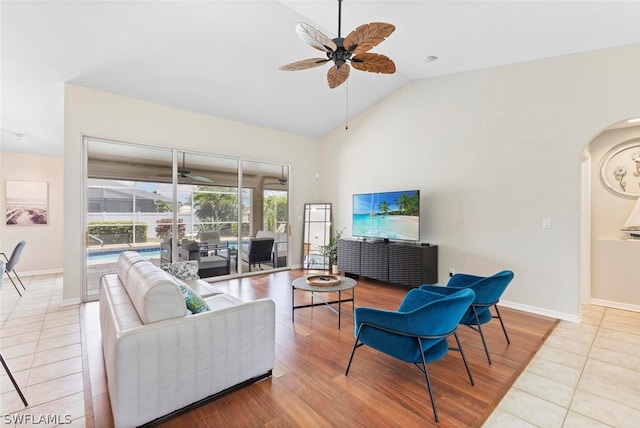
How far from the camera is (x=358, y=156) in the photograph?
6.00 m

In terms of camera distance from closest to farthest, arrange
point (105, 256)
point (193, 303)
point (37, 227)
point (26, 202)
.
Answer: point (193, 303) → point (105, 256) → point (26, 202) → point (37, 227)

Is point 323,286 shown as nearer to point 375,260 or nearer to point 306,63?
point 375,260

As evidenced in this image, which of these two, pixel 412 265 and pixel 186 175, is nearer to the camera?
pixel 412 265

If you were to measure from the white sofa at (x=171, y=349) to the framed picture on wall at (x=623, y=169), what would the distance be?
5076mm

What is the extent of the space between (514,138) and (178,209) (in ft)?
17.3

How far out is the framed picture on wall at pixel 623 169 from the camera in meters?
3.96

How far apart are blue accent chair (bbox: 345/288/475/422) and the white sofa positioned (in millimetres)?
776

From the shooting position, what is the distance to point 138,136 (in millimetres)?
4508

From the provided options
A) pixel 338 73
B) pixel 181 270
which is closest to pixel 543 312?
pixel 338 73

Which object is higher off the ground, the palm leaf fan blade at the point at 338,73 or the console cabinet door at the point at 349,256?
the palm leaf fan blade at the point at 338,73

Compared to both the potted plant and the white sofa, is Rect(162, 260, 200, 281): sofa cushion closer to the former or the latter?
the white sofa

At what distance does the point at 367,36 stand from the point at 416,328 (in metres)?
2.26

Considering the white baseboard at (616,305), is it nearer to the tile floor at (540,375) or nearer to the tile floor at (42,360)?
the tile floor at (540,375)

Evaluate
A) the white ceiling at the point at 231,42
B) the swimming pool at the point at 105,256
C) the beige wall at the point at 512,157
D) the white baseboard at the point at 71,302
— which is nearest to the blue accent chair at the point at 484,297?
the beige wall at the point at 512,157
